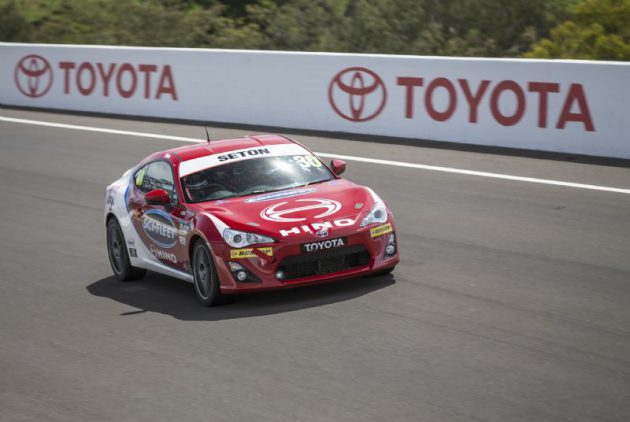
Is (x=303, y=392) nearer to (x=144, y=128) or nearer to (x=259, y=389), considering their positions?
(x=259, y=389)

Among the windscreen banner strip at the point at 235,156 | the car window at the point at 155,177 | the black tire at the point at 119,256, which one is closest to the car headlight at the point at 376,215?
the windscreen banner strip at the point at 235,156

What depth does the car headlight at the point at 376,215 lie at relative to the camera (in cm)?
1027

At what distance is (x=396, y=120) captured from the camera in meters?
20.7

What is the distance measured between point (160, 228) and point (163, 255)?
0.25 metres

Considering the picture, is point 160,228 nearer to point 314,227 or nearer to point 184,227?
point 184,227

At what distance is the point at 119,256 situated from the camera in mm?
11977

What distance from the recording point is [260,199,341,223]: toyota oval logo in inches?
397

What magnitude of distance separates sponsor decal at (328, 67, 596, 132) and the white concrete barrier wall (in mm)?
18

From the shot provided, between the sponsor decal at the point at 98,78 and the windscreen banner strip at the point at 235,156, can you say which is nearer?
the windscreen banner strip at the point at 235,156

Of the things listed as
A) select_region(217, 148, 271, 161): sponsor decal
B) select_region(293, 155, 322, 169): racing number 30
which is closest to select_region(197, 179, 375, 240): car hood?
select_region(293, 155, 322, 169): racing number 30

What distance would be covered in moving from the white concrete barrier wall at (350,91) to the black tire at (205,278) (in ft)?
29.8

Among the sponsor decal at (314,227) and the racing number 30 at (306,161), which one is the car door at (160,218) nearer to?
the sponsor decal at (314,227)

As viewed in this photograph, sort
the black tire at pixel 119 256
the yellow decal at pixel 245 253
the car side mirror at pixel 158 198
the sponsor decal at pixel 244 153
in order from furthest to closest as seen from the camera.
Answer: the black tire at pixel 119 256 < the sponsor decal at pixel 244 153 < the car side mirror at pixel 158 198 < the yellow decal at pixel 245 253

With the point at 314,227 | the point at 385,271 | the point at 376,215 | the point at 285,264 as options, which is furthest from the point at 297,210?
the point at 385,271
